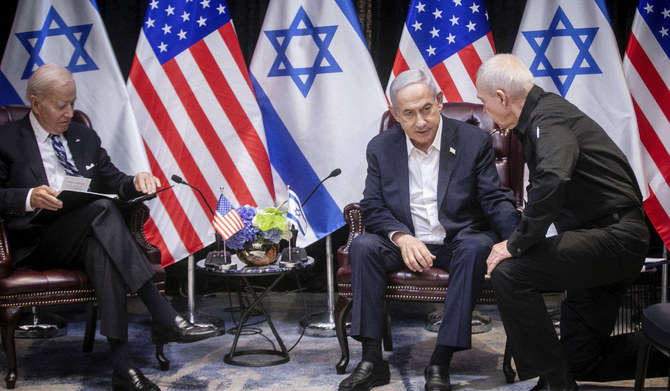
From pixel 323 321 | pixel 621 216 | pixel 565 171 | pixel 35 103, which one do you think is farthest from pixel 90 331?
pixel 621 216

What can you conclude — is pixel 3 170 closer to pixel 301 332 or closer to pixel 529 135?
pixel 301 332

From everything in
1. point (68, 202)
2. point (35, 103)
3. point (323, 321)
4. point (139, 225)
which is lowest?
point (323, 321)

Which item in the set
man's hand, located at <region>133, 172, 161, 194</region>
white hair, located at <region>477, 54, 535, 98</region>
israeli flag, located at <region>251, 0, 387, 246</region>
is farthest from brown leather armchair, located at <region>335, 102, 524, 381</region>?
man's hand, located at <region>133, 172, 161, 194</region>

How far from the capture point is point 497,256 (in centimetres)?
298

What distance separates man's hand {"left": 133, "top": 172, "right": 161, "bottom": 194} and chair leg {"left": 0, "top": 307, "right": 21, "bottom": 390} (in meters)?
0.78

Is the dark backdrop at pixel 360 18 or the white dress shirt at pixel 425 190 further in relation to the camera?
the dark backdrop at pixel 360 18

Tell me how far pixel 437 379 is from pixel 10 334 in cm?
183

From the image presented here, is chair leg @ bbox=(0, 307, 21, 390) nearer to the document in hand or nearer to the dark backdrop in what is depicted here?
the document in hand

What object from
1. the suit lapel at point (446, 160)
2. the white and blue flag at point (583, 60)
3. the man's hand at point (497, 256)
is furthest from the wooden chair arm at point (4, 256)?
the white and blue flag at point (583, 60)

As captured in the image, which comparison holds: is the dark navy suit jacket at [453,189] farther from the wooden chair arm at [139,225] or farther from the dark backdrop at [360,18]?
the dark backdrop at [360,18]

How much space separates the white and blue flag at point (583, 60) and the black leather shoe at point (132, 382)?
109 inches

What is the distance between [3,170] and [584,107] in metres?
3.15

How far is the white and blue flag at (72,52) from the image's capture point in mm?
4508

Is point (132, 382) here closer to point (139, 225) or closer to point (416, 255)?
point (139, 225)
